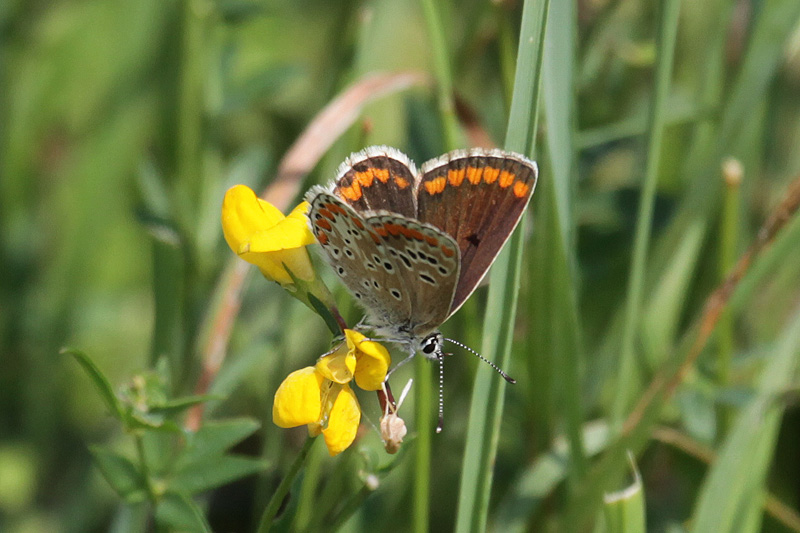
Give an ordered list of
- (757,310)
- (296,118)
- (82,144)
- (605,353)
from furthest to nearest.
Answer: (296,118), (82,144), (757,310), (605,353)

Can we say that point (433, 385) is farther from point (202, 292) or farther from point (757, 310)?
point (757, 310)

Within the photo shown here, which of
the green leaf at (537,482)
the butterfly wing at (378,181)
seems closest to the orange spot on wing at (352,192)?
the butterfly wing at (378,181)

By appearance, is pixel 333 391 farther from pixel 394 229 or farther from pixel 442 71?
pixel 442 71

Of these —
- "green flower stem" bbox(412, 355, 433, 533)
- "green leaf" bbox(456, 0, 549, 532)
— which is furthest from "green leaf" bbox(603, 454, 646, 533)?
"green flower stem" bbox(412, 355, 433, 533)

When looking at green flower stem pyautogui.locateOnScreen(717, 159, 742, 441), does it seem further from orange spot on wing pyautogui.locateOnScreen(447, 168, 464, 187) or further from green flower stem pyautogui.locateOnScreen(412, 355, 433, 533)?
orange spot on wing pyautogui.locateOnScreen(447, 168, 464, 187)

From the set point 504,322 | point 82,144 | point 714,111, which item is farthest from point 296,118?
point 504,322
